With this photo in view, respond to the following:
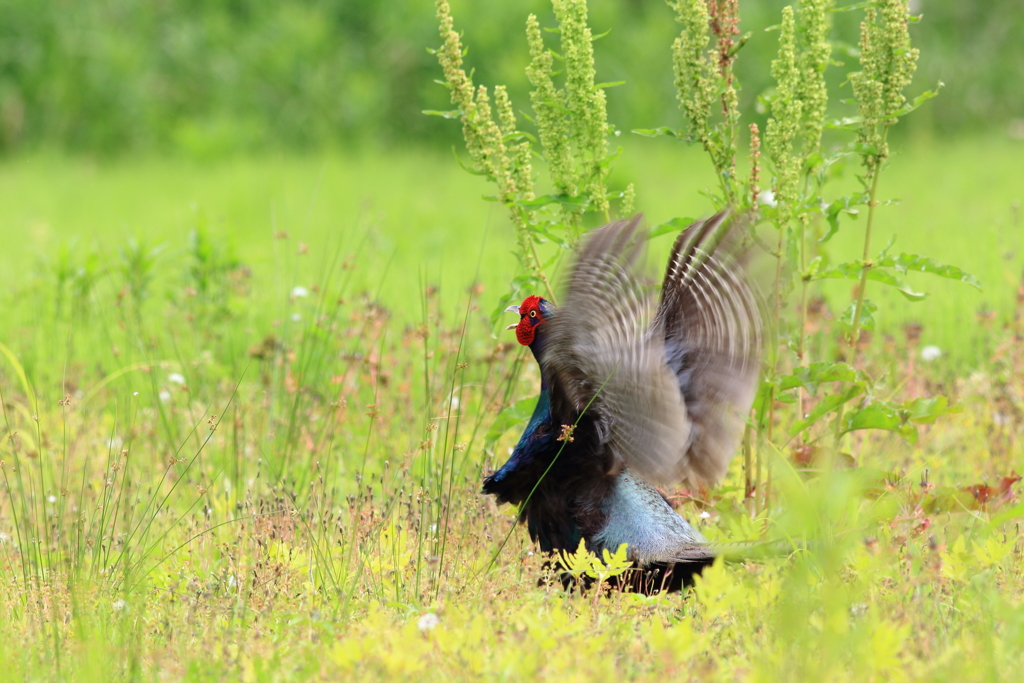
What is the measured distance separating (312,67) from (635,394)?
8253 mm

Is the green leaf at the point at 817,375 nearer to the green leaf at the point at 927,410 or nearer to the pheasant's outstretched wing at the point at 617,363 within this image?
the green leaf at the point at 927,410

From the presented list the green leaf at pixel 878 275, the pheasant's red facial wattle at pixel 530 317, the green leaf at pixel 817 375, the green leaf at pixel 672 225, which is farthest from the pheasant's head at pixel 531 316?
the green leaf at pixel 878 275

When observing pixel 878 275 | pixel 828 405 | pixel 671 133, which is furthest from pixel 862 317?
pixel 671 133

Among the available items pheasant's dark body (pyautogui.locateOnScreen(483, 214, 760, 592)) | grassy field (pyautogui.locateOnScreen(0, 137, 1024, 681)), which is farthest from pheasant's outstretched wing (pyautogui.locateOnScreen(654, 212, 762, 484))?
grassy field (pyautogui.locateOnScreen(0, 137, 1024, 681))

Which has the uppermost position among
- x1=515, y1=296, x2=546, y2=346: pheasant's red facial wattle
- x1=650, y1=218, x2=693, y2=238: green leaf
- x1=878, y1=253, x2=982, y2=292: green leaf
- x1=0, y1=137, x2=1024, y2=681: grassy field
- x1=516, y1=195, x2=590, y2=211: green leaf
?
x1=516, y1=195, x2=590, y2=211: green leaf

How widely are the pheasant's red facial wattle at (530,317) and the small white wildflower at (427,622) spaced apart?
0.99 metres

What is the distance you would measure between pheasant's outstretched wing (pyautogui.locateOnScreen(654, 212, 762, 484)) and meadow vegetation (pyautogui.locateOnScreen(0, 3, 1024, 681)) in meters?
0.15

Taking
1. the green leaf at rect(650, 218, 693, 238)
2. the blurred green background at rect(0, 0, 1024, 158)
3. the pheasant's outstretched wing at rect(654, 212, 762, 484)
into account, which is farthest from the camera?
the blurred green background at rect(0, 0, 1024, 158)

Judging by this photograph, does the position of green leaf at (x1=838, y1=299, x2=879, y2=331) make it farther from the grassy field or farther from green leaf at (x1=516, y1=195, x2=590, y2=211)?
green leaf at (x1=516, y1=195, x2=590, y2=211)

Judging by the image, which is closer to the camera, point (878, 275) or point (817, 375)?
point (817, 375)

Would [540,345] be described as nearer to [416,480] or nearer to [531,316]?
[531,316]

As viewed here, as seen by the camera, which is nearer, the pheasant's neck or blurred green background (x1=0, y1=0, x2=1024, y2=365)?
the pheasant's neck

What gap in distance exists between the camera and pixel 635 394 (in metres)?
2.93

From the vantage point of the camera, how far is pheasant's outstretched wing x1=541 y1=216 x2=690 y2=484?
284cm
